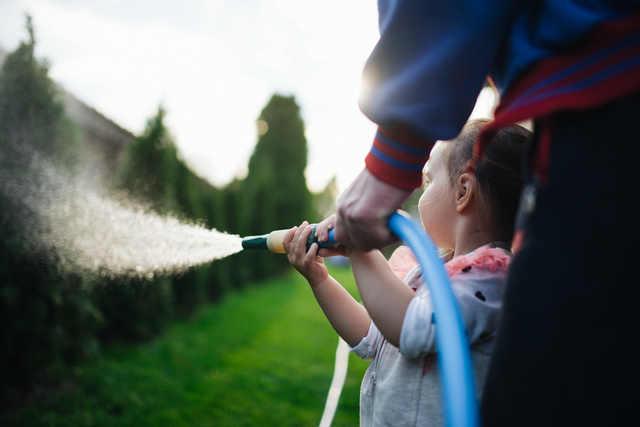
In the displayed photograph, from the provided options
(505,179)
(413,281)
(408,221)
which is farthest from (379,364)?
(505,179)

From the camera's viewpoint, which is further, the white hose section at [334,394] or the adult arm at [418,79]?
the white hose section at [334,394]

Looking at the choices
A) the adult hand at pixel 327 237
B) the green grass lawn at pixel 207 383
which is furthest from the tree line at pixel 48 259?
the adult hand at pixel 327 237

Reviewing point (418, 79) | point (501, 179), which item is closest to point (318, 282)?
point (501, 179)

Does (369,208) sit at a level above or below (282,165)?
below

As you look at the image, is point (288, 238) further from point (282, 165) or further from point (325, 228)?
point (282, 165)

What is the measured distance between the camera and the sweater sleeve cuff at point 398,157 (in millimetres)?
1003

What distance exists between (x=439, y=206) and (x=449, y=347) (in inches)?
30.2

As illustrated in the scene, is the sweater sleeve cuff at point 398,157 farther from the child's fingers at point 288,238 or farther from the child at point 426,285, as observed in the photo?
the child's fingers at point 288,238

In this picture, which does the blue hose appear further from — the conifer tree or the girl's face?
the conifer tree

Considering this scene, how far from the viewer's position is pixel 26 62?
3.90 m

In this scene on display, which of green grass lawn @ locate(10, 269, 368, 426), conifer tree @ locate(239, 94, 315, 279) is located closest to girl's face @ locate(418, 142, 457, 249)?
green grass lawn @ locate(10, 269, 368, 426)

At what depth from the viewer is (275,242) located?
1777 millimetres

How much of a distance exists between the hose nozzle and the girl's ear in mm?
492

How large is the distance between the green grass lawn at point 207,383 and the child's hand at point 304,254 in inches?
114
